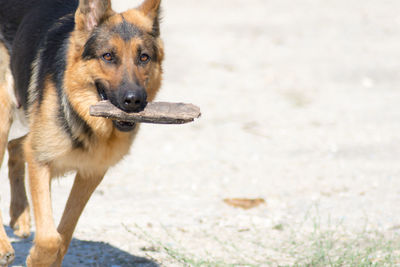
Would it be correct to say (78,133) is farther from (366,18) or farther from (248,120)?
(366,18)

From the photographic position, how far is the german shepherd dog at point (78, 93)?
4855mm

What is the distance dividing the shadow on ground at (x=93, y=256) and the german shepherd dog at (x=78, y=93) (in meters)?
0.43

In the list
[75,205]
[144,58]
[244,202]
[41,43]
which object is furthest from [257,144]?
[144,58]

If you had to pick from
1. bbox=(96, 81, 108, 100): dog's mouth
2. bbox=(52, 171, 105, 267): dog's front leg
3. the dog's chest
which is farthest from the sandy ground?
bbox=(96, 81, 108, 100): dog's mouth

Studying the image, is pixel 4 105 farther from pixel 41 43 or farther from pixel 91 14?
pixel 91 14

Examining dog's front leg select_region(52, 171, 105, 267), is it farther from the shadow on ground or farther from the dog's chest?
the shadow on ground

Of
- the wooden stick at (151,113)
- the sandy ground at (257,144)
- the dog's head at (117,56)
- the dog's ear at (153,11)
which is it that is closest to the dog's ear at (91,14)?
the dog's head at (117,56)

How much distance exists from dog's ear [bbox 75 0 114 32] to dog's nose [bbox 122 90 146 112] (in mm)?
693

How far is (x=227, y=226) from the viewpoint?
22.0 feet

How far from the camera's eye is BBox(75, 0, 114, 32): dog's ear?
5.00 m

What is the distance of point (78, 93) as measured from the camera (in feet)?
16.2

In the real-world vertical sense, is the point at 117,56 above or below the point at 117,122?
above

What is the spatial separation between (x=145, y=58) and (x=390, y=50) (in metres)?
12.3

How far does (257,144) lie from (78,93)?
5.64 metres
